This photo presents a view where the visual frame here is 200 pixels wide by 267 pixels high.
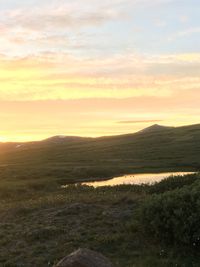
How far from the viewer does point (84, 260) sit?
12.7 m

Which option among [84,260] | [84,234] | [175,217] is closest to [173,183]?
[84,234]

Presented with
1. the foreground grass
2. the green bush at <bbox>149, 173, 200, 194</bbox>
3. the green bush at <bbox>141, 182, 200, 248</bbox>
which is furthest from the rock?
the green bush at <bbox>149, 173, 200, 194</bbox>

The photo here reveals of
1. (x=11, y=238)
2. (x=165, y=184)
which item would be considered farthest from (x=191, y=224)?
(x=165, y=184)

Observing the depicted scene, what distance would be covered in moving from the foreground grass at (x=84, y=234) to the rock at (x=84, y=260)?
11.0 feet

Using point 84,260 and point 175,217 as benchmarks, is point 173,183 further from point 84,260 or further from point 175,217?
point 84,260

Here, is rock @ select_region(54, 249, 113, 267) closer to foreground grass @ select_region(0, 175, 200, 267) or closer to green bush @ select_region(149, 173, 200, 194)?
foreground grass @ select_region(0, 175, 200, 267)

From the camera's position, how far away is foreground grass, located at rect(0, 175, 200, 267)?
17203 mm

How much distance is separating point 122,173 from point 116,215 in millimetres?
62061

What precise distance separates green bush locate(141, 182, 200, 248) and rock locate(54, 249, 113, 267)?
5.13 m

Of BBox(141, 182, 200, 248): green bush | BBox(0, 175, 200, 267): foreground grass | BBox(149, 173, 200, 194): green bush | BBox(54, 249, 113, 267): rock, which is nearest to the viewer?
BBox(54, 249, 113, 267): rock

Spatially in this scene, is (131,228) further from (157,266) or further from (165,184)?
(165,184)

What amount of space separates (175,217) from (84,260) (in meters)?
6.19

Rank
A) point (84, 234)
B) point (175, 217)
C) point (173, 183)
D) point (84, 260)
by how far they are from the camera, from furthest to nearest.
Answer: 1. point (173, 183)
2. point (84, 234)
3. point (175, 217)
4. point (84, 260)

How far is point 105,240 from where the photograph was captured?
19188mm
